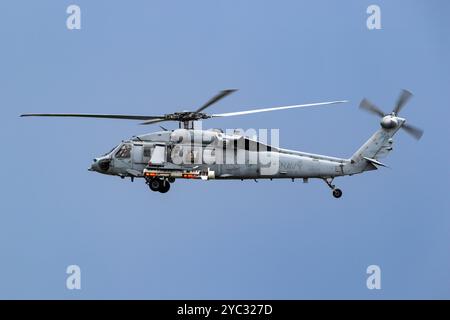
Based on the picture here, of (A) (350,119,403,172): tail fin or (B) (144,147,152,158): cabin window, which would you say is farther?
(B) (144,147,152,158): cabin window

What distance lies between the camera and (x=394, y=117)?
5672cm

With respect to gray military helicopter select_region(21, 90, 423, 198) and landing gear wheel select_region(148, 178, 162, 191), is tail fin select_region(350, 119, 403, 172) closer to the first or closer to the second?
gray military helicopter select_region(21, 90, 423, 198)

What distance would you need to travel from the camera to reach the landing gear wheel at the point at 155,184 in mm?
Result: 58031

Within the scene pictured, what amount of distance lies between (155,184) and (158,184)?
0.14 meters

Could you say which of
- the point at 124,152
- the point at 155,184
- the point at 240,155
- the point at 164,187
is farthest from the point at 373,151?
the point at 124,152

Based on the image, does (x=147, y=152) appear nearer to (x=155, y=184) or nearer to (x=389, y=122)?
(x=155, y=184)

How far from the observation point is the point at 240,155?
56750 mm

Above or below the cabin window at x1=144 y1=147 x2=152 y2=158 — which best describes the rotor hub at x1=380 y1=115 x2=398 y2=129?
above

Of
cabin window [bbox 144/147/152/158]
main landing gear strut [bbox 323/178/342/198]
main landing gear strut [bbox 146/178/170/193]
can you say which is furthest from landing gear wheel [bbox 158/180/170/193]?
main landing gear strut [bbox 323/178/342/198]

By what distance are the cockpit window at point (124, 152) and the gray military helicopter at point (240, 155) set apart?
1442mm

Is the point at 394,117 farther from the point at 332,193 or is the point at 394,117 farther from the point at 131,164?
the point at 131,164

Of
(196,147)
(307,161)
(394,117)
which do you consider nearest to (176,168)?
(196,147)

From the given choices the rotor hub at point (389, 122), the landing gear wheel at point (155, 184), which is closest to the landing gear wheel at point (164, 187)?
the landing gear wheel at point (155, 184)

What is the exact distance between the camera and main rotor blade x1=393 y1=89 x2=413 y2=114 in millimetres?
56441
